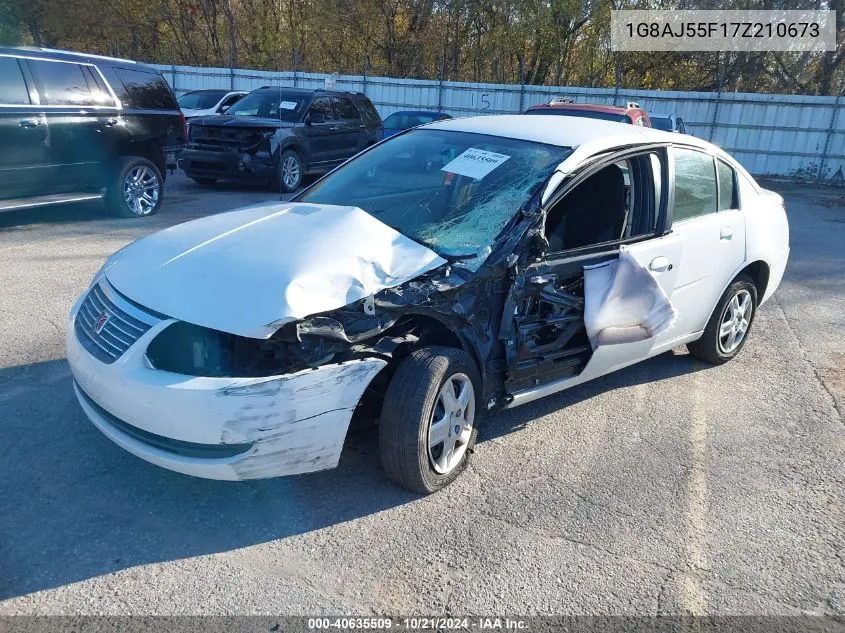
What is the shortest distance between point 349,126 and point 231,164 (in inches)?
119

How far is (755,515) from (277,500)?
2.36 metres

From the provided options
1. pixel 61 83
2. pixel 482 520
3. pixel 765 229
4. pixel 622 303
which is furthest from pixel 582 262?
pixel 61 83

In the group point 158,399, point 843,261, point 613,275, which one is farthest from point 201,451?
point 843,261

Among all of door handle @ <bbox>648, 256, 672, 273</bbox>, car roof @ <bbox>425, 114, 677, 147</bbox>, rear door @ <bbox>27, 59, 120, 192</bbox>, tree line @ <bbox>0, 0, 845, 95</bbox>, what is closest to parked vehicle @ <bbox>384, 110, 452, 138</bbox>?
tree line @ <bbox>0, 0, 845, 95</bbox>

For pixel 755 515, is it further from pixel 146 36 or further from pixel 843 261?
pixel 146 36

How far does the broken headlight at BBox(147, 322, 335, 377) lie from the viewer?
9.61ft

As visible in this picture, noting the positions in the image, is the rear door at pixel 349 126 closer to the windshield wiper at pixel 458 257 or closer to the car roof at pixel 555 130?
the car roof at pixel 555 130

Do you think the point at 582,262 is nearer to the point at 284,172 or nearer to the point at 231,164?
the point at 231,164

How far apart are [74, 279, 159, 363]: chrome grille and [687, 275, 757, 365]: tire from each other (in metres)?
3.97

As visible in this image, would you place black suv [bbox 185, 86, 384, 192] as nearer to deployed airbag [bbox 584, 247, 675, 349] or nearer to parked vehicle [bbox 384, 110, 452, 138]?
parked vehicle [bbox 384, 110, 452, 138]

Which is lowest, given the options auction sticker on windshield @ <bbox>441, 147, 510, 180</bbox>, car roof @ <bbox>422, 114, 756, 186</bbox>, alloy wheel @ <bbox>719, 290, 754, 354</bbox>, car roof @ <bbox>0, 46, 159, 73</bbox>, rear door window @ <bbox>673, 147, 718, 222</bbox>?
alloy wheel @ <bbox>719, 290, 754, 354</bbox>

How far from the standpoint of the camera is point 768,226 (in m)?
5.45

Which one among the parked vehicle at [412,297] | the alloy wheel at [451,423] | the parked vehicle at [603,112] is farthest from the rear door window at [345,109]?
the alloy wheel at [451,423]

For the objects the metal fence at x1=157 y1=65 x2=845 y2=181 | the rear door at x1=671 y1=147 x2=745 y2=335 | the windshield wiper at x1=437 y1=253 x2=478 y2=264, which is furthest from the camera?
the metal fence at x1=157 y1=65 x2=845 y2=181
